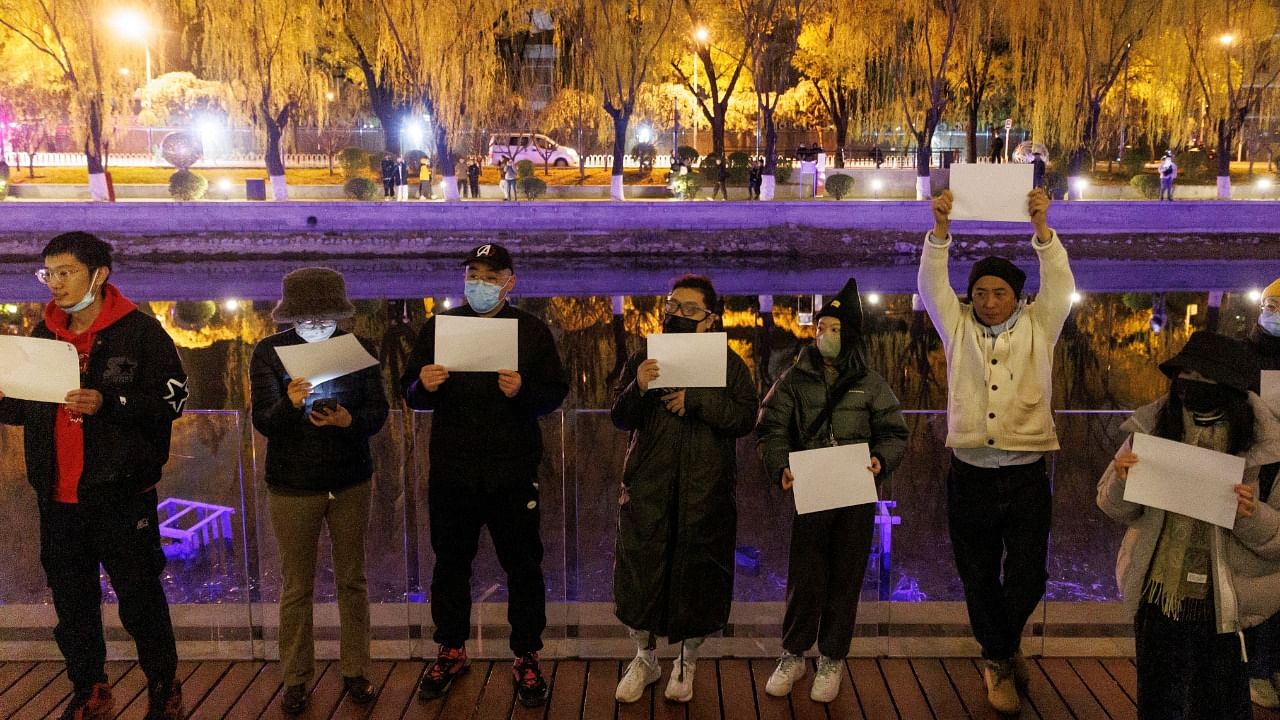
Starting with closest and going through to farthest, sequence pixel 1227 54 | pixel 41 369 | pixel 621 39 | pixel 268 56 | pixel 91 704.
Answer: pixel 41 369
pixel 91 704
pixel 268 56
pixel 1227 54
pixel 621 39

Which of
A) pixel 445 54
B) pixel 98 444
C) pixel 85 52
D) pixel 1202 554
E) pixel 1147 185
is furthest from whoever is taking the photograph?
pixel 1147 185

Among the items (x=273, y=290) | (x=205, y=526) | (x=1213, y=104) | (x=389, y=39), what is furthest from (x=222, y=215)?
(x=1213, y=104)

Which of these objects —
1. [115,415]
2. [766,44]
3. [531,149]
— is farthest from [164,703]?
[531,149]

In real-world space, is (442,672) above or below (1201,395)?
below

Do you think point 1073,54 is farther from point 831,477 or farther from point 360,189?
point 831,477

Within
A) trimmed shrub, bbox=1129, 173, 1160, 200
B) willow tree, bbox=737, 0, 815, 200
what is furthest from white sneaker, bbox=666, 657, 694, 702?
trimmed shrub, bbox=1129, 173, 1160, 200

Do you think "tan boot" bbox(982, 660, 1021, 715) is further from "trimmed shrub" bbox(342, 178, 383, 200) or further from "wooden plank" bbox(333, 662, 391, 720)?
"trimmed shrub" bbox(342, 178, 383, 200)

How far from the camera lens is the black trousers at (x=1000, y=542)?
12.5ft

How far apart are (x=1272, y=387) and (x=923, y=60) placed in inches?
952

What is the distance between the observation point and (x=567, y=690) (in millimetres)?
4012

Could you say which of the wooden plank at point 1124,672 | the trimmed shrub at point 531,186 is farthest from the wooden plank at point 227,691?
the trimmed shrub at point 531,186

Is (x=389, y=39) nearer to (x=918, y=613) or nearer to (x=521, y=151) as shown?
(x=521, y=151)

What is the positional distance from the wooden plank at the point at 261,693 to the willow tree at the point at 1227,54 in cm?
2814

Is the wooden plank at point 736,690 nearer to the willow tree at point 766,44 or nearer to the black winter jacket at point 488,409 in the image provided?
the black winter jacket at point 488,409
